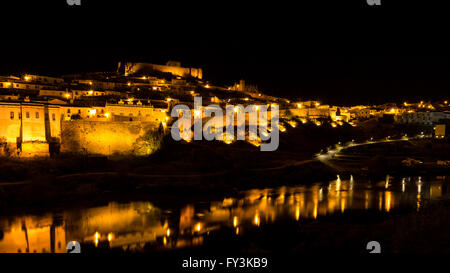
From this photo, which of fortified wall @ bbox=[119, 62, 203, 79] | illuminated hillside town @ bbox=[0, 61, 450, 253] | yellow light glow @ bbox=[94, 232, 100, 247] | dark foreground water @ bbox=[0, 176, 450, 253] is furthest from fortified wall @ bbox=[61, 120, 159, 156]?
fortified wall @ bbox=[119, 62, 203, 79]

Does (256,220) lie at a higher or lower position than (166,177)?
lower

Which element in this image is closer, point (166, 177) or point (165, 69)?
point (166, 177)

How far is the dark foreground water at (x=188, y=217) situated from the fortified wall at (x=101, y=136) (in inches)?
181

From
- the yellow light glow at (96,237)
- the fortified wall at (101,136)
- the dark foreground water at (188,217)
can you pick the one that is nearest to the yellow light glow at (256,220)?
the dark foreground water at (188,217)

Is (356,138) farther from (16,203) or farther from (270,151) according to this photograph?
(16,203)

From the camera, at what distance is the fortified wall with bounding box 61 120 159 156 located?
18.6 meters

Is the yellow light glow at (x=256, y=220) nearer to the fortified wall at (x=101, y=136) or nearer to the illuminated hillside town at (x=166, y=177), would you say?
the illuminated hillside town at (x=166, y=177)

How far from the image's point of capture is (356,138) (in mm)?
34031

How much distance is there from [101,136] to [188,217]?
8.27 meters

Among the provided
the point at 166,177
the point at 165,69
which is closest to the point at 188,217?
the point at 166,177

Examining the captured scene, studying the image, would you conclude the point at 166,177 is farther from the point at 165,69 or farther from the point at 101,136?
the point at 165,69

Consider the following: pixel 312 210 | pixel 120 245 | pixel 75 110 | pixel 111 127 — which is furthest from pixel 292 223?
pixel 75 110

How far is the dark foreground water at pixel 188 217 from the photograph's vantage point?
11.4 metres

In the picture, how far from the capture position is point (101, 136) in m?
19.1
